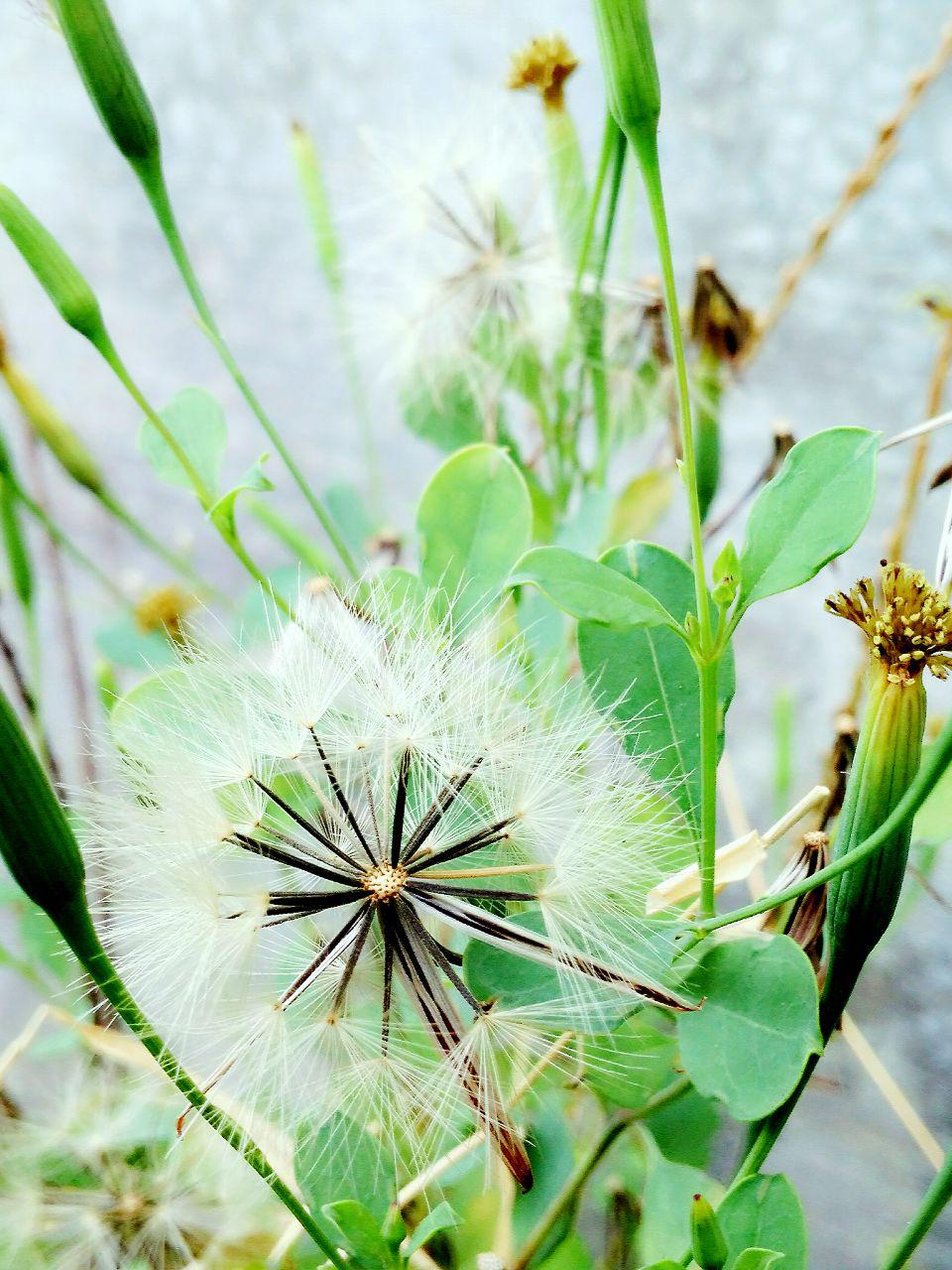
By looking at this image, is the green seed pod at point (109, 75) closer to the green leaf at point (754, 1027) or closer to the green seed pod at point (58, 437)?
the green seed pod at point (58, 437)

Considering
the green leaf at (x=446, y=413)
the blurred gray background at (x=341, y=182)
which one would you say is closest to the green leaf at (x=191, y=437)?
the green leaf at (x=446, y=413)

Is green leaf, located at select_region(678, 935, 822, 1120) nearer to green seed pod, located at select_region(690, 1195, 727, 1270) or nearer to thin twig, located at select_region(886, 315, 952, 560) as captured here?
green seed pod, located at select_region(690, 1195, 727, 1270)

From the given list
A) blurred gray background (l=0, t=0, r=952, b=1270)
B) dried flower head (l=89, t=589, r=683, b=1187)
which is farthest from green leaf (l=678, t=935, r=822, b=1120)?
blurred gray background (l=0, t=0, r=952, b=1270)

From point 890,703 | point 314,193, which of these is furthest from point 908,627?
point 314,193

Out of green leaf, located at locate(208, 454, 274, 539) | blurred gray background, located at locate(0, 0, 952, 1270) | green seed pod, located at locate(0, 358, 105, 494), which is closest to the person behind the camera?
green leaf, located at locate(208, 454, 274, 539)

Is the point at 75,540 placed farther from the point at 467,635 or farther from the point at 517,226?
the point at 467,635

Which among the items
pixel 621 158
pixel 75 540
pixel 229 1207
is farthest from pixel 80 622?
pixel 621 158
